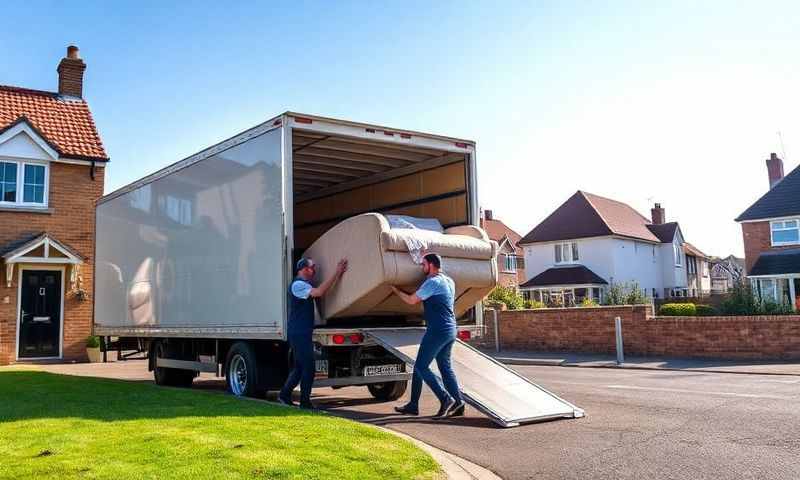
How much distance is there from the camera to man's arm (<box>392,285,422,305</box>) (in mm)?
8242

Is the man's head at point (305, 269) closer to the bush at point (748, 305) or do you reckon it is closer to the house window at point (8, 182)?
the house window at point (8, 182)

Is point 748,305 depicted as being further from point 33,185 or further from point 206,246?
point 33,185

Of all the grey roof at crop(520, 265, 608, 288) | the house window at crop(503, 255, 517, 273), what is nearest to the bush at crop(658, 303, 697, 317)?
the grey roof at crop(520, 265, 608, 288)

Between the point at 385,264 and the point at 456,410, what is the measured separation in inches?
74.6

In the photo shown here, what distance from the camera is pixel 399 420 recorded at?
27.4 ft

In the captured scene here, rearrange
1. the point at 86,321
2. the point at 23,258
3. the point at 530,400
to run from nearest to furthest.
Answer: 1. the point at 530,400
2. the point at 23,258
3. the point at 86,321

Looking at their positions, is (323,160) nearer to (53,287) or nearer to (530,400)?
(530,400)

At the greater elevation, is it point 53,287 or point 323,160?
point 323,160

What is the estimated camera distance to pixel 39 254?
61.5ft

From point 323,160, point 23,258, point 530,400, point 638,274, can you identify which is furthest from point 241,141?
point 638,274

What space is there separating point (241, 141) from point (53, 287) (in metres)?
12.3

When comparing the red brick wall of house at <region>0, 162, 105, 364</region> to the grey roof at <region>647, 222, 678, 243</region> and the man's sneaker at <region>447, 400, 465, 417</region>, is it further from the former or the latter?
the grey roof at <region>647, 222, 678, 243</region>

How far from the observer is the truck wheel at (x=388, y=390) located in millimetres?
10669

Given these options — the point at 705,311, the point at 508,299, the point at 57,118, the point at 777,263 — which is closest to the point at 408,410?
the point at 705,311
